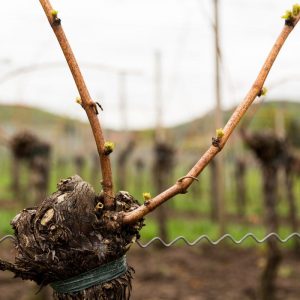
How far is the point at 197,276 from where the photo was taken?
6.35 meters

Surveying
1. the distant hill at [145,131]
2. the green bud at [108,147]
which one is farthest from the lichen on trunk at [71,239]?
the distant hill at [145,131]

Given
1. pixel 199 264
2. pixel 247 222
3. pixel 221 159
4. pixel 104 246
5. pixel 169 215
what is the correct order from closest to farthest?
pixel 104 246 → pixel 199 264 → pixel 221 159 → pixel 247 222 → pixel 169 215

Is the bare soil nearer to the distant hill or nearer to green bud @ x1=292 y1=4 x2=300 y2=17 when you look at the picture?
green bud @ x1=292 y1=4 x2=300 y2=17

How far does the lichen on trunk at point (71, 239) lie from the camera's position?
126 cm

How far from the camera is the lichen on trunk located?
1.26 metres

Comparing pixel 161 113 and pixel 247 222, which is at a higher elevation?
pixel 161 113

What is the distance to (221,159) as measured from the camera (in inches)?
301

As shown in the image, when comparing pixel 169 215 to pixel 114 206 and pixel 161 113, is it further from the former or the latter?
pixel 114 206

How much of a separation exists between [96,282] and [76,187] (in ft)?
0.72

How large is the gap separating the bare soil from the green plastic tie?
3252 mm

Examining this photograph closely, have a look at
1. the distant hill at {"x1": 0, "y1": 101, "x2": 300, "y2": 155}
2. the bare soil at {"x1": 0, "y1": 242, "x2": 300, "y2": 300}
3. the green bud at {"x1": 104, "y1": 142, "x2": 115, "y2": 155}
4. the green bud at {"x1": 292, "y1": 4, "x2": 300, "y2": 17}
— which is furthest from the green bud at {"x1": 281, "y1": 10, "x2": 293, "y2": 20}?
the distant hill at {"x1": 0, "y1": 101, "x2": 300, "y2": 155}

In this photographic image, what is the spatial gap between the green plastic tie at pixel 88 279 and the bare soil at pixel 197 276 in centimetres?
325

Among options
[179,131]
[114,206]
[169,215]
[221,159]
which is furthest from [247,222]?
[179,131]

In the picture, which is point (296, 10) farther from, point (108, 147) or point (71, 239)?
point (71, 239)
